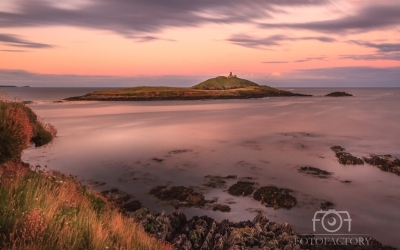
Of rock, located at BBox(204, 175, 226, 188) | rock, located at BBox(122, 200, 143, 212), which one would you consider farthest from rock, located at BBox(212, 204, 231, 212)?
rock, located at BBox(122, 200, 143, 212)

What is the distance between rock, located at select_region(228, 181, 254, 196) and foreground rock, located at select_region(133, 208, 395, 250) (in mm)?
3921

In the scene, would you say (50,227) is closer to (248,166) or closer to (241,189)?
(241,189)

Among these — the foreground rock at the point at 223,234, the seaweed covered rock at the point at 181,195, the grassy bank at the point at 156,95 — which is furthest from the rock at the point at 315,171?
the grassy bank at the point at 156,95

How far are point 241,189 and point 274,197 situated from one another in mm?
1944

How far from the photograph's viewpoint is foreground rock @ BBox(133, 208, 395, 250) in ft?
34.4

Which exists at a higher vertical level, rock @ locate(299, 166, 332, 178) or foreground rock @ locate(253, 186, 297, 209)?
rock @ locate(299, 166, 332, 178)

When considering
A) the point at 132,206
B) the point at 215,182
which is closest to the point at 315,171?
the point at 215,182

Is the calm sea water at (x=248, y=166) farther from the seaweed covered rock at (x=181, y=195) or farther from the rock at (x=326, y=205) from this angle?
the seaweed covered rock at (x=181, y=195)

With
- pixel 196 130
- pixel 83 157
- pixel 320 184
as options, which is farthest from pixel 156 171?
pixel 196 130

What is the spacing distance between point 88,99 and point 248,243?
11939 cm

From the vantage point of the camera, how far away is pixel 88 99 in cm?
12094

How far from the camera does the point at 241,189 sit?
16.9 m

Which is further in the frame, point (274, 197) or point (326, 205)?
point (274, 197)

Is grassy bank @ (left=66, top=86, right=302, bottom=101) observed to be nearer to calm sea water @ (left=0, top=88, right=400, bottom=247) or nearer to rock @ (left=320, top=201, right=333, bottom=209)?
calm sea water @ (left=0, top=88, right=400, bottom=247)
